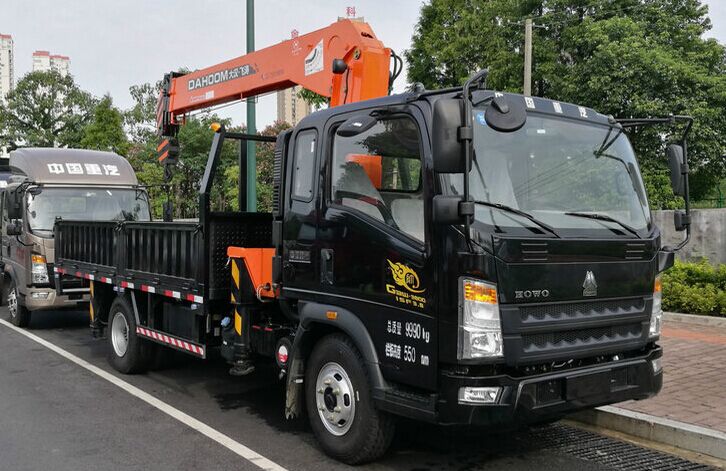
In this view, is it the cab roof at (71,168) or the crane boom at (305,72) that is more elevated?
the crane boom at (305,72)

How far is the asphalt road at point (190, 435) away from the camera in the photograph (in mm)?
4664

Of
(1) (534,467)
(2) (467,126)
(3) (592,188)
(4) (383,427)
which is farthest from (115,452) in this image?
(3) (592,188)

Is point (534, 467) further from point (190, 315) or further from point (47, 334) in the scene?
point (47, 334)

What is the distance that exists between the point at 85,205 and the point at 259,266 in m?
6.06

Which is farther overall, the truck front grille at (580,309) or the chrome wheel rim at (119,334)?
the chrome wheel rim at (119,334)

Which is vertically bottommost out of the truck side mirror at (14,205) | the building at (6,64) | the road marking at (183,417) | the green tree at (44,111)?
the road marking at (183,417)

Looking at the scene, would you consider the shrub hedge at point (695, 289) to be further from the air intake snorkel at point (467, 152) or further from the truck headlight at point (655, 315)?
the air intake snorkel at point (467, 152)

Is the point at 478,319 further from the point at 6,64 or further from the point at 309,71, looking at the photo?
the point at 6,64

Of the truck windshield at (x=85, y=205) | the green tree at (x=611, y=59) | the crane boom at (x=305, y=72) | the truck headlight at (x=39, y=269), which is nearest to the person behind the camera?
the crane boom at (x=305, y=72)

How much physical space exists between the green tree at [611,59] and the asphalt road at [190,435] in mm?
15588

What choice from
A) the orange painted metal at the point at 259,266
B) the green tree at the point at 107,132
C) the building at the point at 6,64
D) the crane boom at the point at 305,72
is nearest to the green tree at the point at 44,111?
the green tree at the point at 107,132

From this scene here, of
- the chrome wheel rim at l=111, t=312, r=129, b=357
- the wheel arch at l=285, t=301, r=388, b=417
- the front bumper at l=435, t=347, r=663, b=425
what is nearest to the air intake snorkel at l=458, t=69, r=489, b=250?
the front bumper at l=435, t=347, r=663, b=425

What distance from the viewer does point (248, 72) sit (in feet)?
24.3

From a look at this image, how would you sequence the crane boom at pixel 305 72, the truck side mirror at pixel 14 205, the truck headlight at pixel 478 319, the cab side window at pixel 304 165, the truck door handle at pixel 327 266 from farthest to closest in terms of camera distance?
1. the truck side mirror at pixel 14 205
2. the crane boom at pixel 305 72
3. the cab side window at pixel 304 165
4. the truck door handle at pixel 327 266
5. the truck headlight at pixel 478 319
